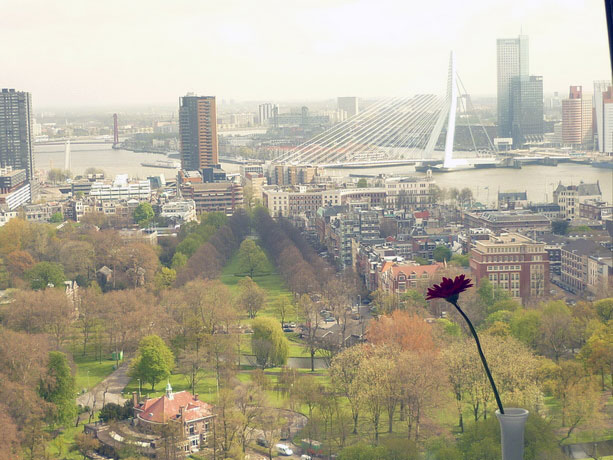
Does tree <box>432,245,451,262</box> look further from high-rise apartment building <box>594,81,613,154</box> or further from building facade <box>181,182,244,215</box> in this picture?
high-rise apartment building <box>594,81,613,154</box>

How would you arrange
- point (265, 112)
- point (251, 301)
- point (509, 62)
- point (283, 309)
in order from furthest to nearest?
point (265, 112)
point (509, 62)
point (251, 301)
point (283, 309)

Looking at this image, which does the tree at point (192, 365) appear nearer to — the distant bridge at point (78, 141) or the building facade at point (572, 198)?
the building facade at point (572, 198)

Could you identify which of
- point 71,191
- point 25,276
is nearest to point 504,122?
point 71,191

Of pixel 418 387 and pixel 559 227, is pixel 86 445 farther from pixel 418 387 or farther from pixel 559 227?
pixel 559 227

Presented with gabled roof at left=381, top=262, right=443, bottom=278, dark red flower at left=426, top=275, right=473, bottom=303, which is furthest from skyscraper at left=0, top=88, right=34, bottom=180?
dark red flower at left=426, top=275, right=473, bottom=303

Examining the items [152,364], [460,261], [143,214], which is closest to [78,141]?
[143,214]

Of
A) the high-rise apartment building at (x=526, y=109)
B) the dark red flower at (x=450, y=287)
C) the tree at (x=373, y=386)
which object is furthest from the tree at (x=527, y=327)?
the high-rise apartment building at (x=526, y=109)

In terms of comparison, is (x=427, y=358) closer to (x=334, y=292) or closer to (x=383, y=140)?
(x=334, y=292)
